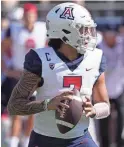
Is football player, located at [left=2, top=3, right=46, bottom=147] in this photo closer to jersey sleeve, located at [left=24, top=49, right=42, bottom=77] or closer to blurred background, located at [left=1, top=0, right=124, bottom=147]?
blurred background, located at [left=1, top=0, right=124, bottom=147]

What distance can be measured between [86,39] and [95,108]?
0.38 metres

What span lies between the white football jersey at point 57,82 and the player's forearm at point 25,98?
0.23 feet

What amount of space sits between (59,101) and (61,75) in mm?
237

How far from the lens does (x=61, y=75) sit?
402 cm

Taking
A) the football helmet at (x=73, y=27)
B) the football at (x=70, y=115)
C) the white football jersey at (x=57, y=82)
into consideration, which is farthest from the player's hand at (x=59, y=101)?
the football helmet at (x=73, y=27)

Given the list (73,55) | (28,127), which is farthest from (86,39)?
(28,127)

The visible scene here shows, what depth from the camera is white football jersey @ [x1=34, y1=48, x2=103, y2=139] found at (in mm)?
4004

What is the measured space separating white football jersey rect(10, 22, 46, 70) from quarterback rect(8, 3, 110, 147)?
11.1 ft

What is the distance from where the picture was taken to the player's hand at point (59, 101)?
383cm

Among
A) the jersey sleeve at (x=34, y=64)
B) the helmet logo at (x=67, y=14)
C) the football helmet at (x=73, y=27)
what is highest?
the helmet logo at (x=67, y=14)

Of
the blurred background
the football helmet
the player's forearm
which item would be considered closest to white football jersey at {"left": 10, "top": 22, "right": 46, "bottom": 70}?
the blurred background

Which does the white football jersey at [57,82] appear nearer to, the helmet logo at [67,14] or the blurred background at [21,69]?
the helmet logo at [67,14]

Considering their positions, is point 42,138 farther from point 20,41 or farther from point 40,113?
point 20,41

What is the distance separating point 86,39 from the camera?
13.4 ft
